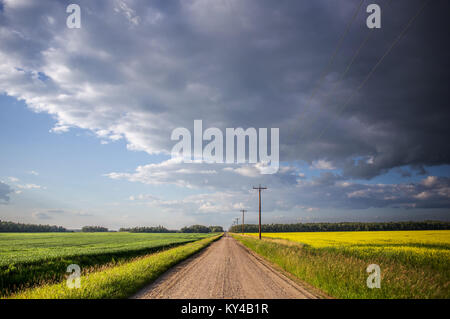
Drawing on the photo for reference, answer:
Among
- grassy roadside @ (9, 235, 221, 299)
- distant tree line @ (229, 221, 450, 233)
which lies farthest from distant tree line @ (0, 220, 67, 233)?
grassy roadside @ (9, 235, 221, 299)

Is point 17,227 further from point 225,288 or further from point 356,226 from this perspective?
point 356,226

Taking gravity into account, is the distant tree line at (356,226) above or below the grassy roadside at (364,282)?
below

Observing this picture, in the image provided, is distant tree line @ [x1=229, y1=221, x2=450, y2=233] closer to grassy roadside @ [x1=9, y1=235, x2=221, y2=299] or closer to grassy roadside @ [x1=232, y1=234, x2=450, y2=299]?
grassy roadside @ [x1=232, y1=234, x2=450, y2=299]

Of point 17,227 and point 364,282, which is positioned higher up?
point 364,282

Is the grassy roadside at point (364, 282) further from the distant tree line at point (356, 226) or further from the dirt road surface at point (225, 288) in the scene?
the distant tree line at point (356, 226)

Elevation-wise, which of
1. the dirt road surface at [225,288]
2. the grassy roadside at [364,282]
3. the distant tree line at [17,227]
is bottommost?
the distant tree line at [17,227]

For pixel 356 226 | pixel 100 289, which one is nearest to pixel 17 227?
pixel 100 289

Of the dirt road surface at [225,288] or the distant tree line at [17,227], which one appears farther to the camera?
the distant tree line at [17,227]

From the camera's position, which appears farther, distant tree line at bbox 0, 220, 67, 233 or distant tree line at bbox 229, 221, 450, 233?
distant tree line at bbox 0, 220, 67, 233

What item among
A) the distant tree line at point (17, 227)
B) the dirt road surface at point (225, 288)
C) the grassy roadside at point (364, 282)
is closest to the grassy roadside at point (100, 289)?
the dirt road surface at point (225, 288)
